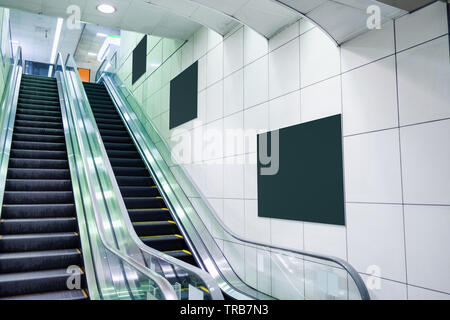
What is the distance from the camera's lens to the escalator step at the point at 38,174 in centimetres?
539

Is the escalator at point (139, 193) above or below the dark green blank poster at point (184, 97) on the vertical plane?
below

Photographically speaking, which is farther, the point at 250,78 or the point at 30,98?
the point at 30,98

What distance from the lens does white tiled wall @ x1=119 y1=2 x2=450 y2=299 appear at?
8.95 feet

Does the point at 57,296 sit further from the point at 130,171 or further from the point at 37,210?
the point at 130,171

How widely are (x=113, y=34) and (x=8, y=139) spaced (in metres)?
9.90

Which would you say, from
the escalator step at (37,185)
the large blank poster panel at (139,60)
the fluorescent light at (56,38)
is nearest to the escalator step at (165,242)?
the escalator step at (37,185)

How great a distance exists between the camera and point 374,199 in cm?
319

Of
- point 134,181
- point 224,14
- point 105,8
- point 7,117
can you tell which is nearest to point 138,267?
point 224,14

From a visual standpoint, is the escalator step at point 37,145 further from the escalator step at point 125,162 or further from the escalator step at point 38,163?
the escalator step at point 125,162

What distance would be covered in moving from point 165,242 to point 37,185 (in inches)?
81.5

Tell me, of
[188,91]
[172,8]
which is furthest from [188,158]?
[172,8]

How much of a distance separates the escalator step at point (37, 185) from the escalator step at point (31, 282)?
1.83 meters

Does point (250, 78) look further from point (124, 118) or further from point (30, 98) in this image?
point (30, 98)

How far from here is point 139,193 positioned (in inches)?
243
